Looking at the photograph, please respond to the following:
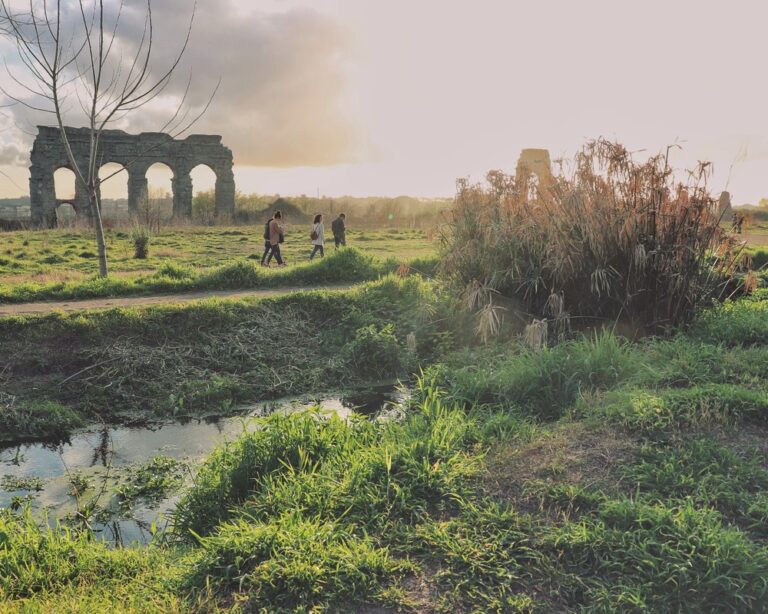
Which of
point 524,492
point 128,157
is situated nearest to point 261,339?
point 524,492

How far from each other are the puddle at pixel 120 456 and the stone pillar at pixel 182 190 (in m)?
31.0

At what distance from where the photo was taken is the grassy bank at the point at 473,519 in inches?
120

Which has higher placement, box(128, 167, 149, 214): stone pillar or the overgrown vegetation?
box(128, 167, 149, 214): stone pillar

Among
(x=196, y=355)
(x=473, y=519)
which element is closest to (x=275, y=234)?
(x=196, y=355)

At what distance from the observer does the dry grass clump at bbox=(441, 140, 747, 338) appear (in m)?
7.53

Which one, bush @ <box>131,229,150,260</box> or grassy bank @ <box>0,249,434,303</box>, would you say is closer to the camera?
grassy bank @ <box>0,249,434,303</box>

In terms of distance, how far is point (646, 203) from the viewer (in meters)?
7.65

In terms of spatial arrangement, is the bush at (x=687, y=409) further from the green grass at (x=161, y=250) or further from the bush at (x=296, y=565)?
the green grass at (x=161, y=250)

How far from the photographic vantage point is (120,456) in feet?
19.1

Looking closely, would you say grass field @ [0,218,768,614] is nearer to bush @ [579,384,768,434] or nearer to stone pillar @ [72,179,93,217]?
bush @ [579,384,768,434]

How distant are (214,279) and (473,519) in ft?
29.0

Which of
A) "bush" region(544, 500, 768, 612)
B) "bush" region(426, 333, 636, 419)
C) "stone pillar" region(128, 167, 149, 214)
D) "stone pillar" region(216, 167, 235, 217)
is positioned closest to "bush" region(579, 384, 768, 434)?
"bush" region(426, 333, 636, 419)

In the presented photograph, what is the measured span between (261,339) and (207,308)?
35.9 inches

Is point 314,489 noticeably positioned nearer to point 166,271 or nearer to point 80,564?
point 80,564
